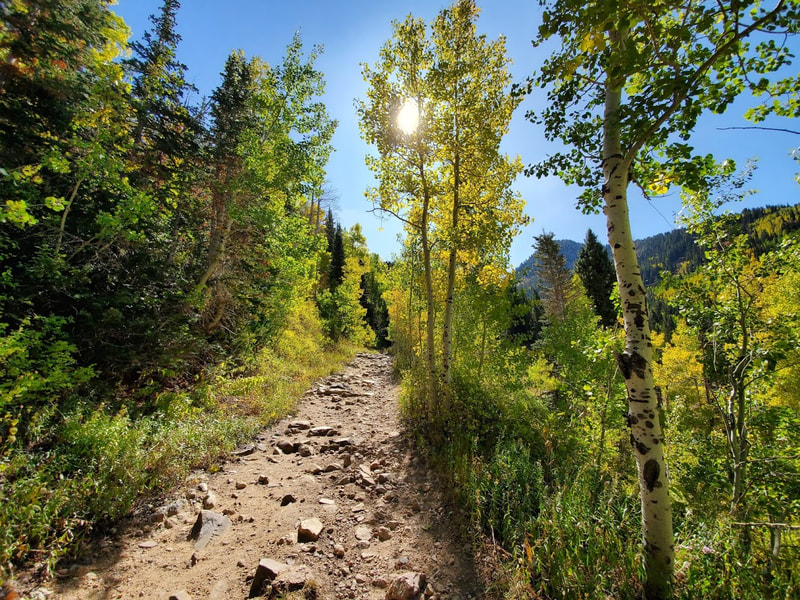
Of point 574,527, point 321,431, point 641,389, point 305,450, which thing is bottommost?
point 305,450

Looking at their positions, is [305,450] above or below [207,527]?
above

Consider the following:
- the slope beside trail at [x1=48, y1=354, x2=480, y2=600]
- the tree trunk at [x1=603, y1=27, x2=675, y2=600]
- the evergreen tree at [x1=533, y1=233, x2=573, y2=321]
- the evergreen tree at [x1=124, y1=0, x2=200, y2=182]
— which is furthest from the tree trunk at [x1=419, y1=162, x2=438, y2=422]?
the evergreen tree at [x1=533, y1=233, x2=573, y2=321]

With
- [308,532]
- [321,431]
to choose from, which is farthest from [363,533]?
[321,431]

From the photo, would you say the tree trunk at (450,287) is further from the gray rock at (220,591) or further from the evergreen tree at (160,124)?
the evergreen tree at (160,124)

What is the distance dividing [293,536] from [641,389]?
4385 millimetres

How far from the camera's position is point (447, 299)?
7.55 metres

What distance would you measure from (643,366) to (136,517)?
20.9 ft

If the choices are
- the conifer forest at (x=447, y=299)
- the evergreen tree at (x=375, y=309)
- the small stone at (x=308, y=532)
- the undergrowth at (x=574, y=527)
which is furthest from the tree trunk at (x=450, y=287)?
the evergreen tree at (x=375, y=309)

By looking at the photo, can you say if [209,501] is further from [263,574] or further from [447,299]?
[447,299]

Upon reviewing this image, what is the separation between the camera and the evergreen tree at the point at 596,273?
83.5ft

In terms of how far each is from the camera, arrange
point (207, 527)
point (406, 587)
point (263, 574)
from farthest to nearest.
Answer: point (207, 527)
point (263, 574)
point (406, 587)

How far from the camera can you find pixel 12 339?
3.65 m

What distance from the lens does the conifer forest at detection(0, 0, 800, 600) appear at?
8.68 feet

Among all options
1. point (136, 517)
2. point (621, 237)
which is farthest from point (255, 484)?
point (621, 237)
